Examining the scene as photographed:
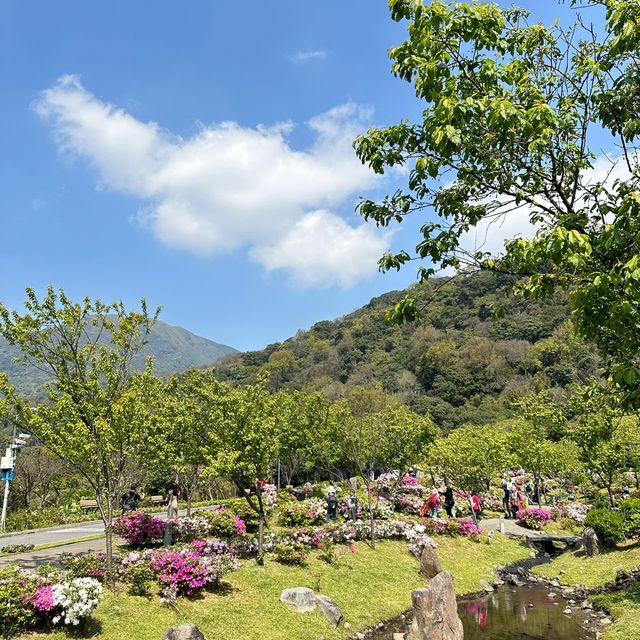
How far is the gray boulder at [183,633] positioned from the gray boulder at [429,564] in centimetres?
1049

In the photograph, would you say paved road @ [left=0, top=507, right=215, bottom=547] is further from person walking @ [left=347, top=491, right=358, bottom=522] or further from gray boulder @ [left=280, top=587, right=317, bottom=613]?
person walking @ [left=347, top=491, right=358, bottom=522]

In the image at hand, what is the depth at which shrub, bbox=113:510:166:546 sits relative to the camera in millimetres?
17891

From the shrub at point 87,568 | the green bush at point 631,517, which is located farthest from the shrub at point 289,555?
the green bush at point 631,517

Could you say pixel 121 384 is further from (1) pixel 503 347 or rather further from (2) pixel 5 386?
(1) pixel 503 347

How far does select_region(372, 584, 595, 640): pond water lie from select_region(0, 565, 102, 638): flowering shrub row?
305 inches

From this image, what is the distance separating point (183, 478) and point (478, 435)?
63.5 feet

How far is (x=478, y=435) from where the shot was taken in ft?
110

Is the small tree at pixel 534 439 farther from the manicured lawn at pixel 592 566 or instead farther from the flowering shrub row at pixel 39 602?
the flowering shrub row at pixel 39 602

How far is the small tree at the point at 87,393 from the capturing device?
Answer: 40.2 ft

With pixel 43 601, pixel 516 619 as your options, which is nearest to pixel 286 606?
pixel 43 601

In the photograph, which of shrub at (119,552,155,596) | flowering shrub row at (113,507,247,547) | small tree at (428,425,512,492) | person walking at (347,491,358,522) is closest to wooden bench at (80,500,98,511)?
flowering shrub row at (113,507,247,547)

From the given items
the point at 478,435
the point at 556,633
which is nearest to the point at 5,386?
the point at 556,633

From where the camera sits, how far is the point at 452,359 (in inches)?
3477

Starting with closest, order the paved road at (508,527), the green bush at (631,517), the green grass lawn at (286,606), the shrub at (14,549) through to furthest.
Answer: the green grass lawn at (286,606) < the shrub at (14,549) < the green bush at (631,517) < the paved road at (508,527)
